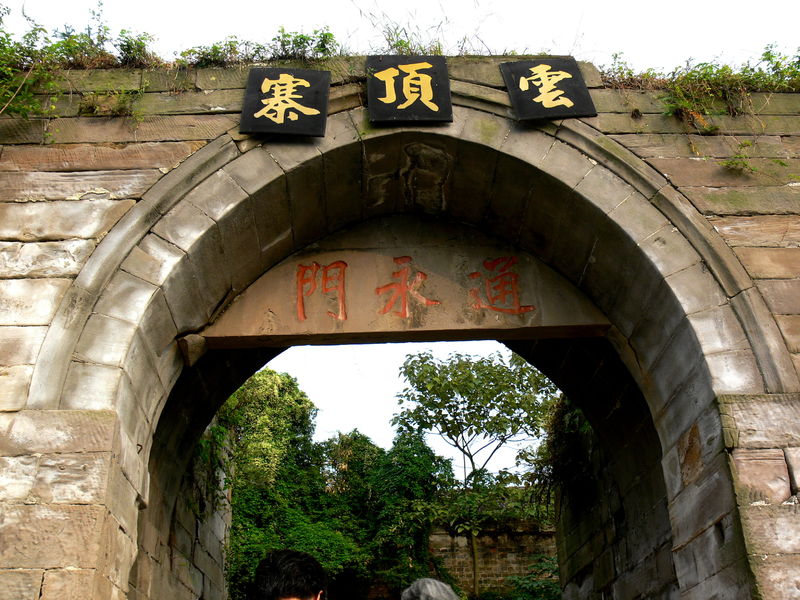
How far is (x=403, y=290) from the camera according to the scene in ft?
15.1

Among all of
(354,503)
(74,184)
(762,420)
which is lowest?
(762,420)

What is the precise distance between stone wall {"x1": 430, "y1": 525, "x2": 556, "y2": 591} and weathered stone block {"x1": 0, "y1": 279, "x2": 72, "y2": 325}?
398 inches

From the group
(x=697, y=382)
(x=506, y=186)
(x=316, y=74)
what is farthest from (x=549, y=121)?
(x=697, y=382)

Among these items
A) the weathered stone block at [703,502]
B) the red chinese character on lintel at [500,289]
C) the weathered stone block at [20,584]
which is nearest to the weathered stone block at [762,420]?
the weathered stone block at [703,502]

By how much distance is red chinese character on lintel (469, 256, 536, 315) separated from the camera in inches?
180

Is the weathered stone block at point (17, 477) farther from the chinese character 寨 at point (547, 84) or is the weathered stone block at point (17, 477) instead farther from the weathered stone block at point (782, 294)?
the weathered stone block at point (782, 294)

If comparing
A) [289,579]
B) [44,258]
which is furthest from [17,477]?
[289,579]

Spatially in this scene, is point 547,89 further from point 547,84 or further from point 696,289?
point 696,289

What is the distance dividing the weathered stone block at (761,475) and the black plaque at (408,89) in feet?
7.85

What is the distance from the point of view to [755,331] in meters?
3.69

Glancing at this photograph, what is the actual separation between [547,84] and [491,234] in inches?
38.5

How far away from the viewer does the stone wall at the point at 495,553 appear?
1248 centimetres

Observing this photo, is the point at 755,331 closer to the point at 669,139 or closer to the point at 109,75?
the point at 669,139

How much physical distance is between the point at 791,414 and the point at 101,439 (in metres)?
3.11
